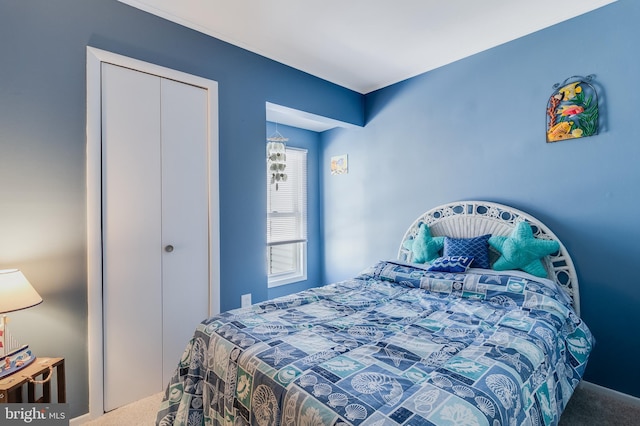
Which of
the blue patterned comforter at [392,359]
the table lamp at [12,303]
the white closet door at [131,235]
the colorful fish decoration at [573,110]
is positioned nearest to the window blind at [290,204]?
the white closet door at [131,235]

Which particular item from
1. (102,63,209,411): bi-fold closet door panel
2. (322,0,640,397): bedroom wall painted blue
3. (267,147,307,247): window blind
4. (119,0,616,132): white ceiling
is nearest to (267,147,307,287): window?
(267,147,307,247): window blind

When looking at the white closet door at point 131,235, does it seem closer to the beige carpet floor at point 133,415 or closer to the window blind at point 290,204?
the beige carpet floor at point 133,415

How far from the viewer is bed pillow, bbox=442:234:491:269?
2.44 meters

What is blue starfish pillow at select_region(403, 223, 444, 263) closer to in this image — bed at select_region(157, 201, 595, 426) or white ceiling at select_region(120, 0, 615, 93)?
bed at select_region(157, 201, 595, 426)

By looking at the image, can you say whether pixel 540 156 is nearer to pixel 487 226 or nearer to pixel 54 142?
pixel 487 226

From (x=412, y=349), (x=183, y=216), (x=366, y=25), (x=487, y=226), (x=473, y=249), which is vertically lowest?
(x=412, y=349)

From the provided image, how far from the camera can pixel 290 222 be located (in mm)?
4113

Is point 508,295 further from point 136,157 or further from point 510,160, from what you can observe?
point 136,157

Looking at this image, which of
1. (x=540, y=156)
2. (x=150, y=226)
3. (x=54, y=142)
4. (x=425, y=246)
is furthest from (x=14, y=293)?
(x=540, y=156)

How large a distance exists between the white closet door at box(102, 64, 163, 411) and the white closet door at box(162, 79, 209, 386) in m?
0.06

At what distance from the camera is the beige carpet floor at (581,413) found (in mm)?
1823

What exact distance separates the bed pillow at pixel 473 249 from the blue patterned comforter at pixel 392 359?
0.28m

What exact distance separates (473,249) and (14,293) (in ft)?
9.52

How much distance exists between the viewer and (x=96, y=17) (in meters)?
1.96
